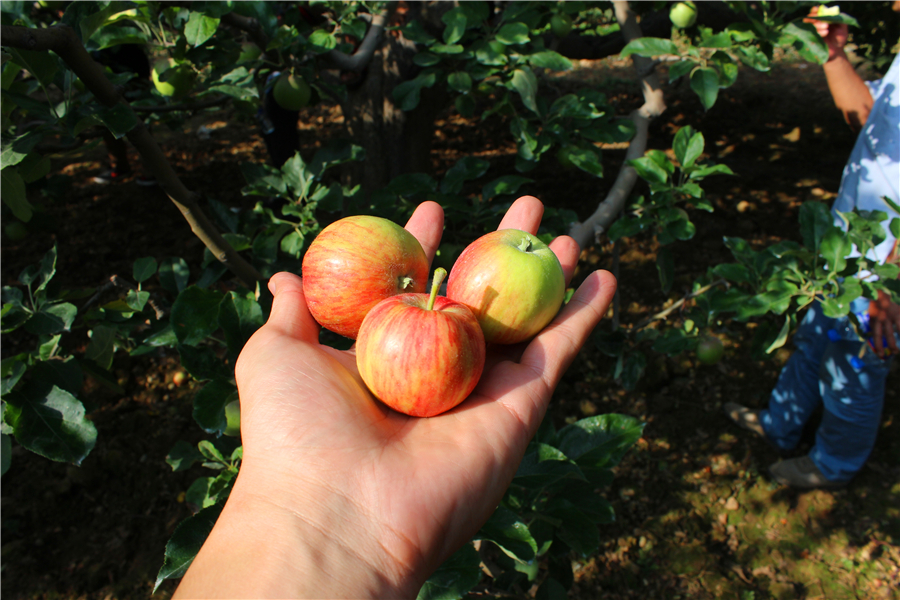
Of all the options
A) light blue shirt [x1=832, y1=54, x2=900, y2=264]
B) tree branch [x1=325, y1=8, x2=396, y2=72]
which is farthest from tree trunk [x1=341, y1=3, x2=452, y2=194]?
light blue shirt [x1=832, y1=54, x2=900, y2=264]

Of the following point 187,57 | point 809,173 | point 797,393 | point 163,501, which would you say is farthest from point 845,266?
point 809,173

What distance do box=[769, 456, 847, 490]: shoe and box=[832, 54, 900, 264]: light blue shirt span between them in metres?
1.23

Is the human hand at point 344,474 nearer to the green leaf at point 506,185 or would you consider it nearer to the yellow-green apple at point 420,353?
the yellow-green apple at point 420,353

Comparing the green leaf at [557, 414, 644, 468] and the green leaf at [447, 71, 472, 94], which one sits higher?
the green leaf at [447, 71, 472, 94]

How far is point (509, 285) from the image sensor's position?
1.48 meters

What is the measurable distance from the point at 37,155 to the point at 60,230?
3.54 m

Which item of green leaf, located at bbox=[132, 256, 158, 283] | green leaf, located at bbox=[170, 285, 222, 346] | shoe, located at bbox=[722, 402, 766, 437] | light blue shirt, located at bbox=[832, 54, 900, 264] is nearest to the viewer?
green leaf, located at bbox=[170, 285, 222, 346]

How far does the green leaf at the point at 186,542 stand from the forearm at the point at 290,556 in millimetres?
299

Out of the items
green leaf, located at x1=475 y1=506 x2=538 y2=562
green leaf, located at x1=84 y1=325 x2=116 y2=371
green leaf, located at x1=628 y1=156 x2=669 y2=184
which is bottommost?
green leaf, located at x1=475 y1=506 x2=538 y2=562

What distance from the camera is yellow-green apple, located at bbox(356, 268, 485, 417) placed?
129 centimetres

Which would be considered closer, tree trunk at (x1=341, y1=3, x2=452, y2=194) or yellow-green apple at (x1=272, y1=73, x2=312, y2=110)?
yellow-green apple at (x1=272, y1=73, x2=312, y2=110)

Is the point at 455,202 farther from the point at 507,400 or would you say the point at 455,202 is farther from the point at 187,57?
the point at 187,57

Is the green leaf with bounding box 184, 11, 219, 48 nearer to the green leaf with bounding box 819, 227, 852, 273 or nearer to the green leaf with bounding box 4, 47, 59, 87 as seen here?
the green leaf with bounding box 4, 47, 59, 87

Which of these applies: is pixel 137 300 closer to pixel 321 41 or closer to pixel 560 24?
pixel 321 41
